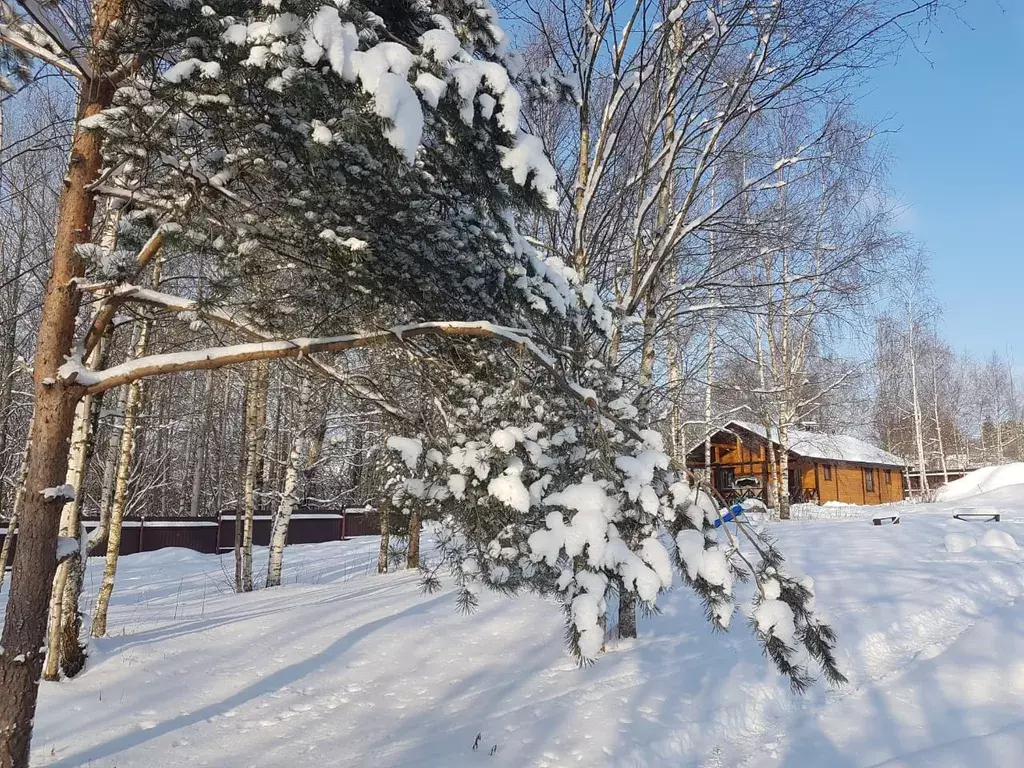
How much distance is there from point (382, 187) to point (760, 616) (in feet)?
8.13

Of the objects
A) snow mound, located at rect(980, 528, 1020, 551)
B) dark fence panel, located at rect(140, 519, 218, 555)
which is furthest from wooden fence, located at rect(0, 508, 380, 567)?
snow mound, located at rect(980, 528, 1020, 551)

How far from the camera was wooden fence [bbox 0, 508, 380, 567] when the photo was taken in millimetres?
15352

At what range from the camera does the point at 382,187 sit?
120 inches

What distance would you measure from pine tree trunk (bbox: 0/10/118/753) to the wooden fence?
9.12m

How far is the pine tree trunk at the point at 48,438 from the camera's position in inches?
121

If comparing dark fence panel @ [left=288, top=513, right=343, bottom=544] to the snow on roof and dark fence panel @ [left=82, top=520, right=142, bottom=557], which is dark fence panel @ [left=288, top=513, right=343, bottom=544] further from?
the snow on roof

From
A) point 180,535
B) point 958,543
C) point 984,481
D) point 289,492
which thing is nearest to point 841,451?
point 984,481

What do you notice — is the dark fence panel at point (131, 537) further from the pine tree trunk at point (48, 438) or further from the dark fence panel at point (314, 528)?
the pine tree trunk at point (48, 438)

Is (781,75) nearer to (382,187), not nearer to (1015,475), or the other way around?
(382,187)

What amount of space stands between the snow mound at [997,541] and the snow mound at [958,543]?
0.16 metres

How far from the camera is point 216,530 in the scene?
17.1 m

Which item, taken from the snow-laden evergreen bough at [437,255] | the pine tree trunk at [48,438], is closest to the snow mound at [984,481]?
the snow-laden evergreen bough at [437,255]

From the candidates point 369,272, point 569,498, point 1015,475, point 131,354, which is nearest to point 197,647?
point 131,354

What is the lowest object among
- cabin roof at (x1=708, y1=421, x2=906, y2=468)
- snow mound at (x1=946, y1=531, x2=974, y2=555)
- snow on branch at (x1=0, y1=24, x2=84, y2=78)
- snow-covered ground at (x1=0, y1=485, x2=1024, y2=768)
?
snow-covered ground at (x1=0, y1=485, x2=1024, y2=768)
